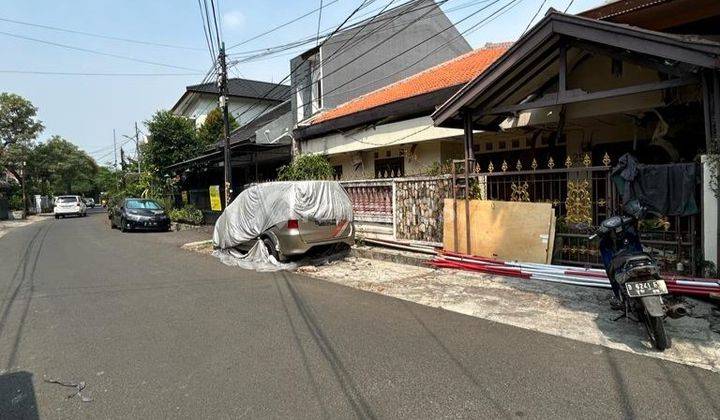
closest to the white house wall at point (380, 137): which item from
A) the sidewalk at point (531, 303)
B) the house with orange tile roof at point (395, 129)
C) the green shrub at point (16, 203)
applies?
the house with orange tile roof at point (395, 129)

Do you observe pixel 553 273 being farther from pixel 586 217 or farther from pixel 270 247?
pixel 270 247

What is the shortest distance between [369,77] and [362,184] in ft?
27.7

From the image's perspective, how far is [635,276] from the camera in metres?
4.42

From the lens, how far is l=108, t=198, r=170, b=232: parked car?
19.2 meters

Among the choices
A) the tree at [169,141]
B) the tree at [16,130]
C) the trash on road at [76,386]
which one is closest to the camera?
the trash on road at [76,386]

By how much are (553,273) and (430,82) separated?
8554 millimetres

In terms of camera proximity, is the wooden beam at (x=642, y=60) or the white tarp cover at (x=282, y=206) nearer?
the wooden beam at (x=642, y=60)

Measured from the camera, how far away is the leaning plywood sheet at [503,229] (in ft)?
25.1

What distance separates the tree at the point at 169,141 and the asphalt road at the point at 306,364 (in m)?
16.4

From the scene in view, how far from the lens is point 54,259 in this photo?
11.6m

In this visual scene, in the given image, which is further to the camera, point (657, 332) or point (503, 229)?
point (503, 229)

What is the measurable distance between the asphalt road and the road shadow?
2cm

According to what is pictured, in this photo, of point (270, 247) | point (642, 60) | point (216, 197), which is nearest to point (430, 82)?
point (270, 247)

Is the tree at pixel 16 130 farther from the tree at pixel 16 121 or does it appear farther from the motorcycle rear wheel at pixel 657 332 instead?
the motorcycle rear wheel at pixel 657 332
